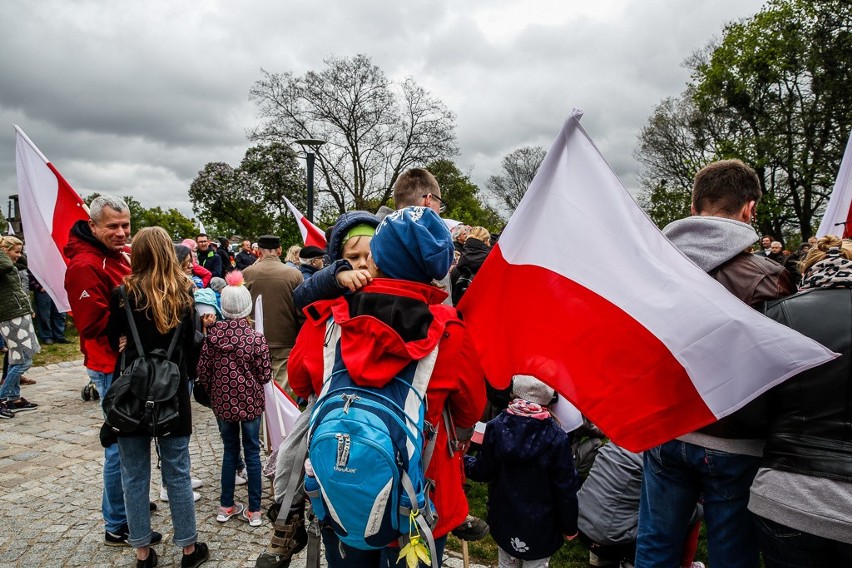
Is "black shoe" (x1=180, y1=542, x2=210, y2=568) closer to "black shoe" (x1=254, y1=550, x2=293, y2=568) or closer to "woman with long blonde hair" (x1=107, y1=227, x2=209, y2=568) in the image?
"woman with long blonde hair" (x1=107, y1=227, x2=209, y2=568)

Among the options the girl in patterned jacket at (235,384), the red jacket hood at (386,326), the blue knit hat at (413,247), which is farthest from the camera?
the girl in patterned jacket at (235,384)

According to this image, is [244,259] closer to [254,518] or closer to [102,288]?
[254,518]

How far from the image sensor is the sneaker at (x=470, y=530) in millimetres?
2498

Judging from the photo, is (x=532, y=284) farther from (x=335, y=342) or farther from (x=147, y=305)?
(x=147, y=305)

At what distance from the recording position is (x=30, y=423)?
641 cm

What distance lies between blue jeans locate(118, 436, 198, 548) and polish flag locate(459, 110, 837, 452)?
2.18m

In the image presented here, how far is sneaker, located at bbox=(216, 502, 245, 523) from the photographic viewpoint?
4.02 meters

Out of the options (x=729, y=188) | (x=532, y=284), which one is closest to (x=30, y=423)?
(x=532, y=284)

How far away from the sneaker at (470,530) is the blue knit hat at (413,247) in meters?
1.28

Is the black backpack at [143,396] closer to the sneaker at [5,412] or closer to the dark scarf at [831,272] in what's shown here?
the dark scarf at [831,272]

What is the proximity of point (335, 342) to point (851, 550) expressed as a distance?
1.95 meters

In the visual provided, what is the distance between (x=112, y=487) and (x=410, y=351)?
3076 mm

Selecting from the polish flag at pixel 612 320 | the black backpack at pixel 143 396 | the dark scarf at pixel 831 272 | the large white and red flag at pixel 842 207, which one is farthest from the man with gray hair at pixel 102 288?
the large white and red flag at pixel 842 207

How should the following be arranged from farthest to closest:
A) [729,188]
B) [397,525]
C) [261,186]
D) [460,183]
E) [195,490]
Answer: [460,183] < [261,186] < [195,490] < [729,188] < [397,525]
